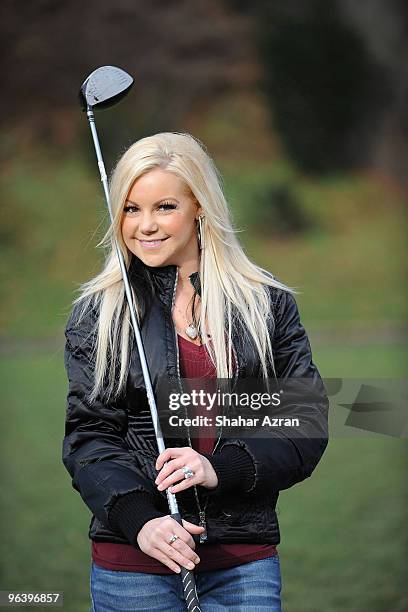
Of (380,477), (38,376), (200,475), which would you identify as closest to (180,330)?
(200,475)

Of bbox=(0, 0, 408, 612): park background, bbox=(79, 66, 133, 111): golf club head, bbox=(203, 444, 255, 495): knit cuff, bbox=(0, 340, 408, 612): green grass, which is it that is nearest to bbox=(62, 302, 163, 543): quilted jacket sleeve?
bbox=(203, 444, 255, 495): knit cuff

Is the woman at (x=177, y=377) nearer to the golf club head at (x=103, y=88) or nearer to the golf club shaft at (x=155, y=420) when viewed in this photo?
the golf club shaft at (x=155, y=420)

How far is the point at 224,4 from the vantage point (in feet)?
12.4

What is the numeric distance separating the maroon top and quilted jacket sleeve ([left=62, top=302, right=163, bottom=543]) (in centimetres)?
7

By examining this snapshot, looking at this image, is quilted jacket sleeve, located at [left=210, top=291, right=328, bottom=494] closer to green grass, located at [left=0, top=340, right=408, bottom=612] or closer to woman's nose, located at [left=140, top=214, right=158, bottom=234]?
woman's nose, located at [left=140, top=214, right=158, bottom=234]

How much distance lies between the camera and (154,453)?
1.58 meters

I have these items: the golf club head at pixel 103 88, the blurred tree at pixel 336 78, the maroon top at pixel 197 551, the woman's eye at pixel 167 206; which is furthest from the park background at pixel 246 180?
the woman's eye at pixel 167 206

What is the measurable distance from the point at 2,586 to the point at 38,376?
2164 mm

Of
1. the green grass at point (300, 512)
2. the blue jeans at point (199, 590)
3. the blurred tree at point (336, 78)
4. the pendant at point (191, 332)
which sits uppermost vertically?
the blurred tree at point (336, 78)

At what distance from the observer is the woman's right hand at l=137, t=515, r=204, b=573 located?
4.76 feet

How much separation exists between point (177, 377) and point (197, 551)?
27 cm

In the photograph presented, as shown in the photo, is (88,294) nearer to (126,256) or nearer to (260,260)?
(126,256)

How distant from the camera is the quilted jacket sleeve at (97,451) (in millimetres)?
1511

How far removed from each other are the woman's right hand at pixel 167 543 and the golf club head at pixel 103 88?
807mm
